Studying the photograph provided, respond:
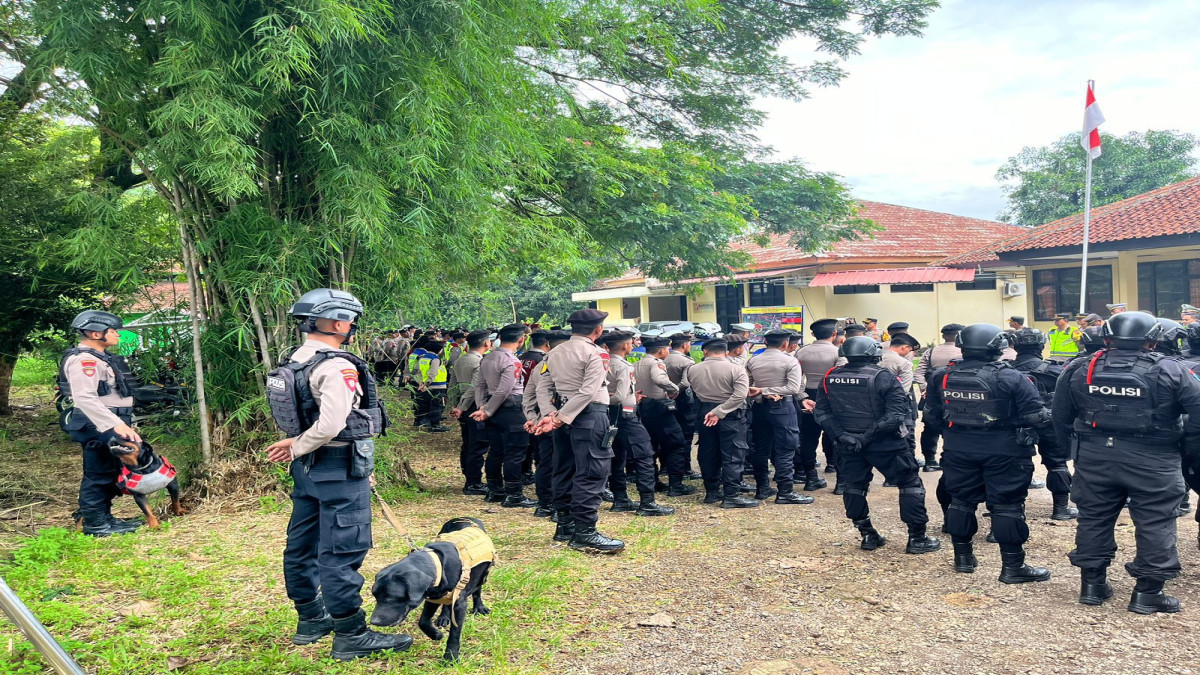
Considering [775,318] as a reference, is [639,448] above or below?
below

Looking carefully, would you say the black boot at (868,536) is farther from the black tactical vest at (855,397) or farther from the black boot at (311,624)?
the black boot at (311,624)

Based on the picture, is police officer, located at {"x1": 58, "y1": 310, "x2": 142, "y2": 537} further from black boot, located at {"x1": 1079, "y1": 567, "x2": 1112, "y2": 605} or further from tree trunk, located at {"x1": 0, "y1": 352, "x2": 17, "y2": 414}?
tree trunk, located at {"x1": 0, "y1": 352, "x2": 17, "y2": 414}

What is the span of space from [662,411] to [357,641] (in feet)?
14.3

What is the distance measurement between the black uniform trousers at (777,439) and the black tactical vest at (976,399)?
2.32m

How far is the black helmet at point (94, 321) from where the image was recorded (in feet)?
18.9

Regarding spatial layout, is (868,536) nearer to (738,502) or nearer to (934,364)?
(738,502)

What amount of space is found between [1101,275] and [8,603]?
20.8 metres

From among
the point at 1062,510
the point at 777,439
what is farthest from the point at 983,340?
the point at 777,439

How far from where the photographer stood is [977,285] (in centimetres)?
2025

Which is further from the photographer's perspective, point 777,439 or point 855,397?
point 777,439

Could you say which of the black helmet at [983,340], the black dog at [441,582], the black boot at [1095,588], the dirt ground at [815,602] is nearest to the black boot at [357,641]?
the black dog at [441,582]

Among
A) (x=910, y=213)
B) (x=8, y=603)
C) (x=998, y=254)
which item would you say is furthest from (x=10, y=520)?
(x=910, y=213)

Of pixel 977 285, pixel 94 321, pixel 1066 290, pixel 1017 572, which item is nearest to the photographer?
pixel 1017 572

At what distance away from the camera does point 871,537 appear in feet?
18.4
